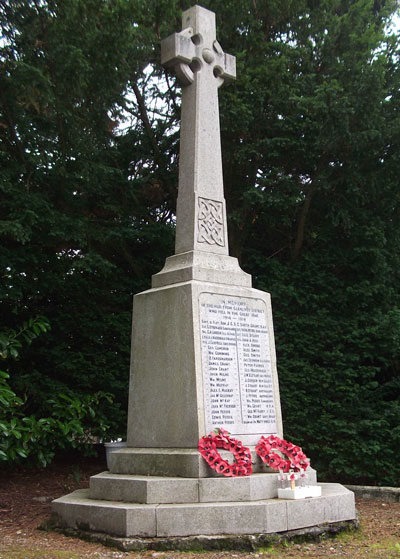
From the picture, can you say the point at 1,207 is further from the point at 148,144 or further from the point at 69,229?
the point at 148,144

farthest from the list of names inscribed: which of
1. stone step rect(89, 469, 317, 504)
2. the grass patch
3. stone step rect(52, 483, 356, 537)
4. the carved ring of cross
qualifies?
the carved ring of cross

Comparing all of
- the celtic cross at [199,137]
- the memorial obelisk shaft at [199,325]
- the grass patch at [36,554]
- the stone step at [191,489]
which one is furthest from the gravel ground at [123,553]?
the celtic cross at [199,137]

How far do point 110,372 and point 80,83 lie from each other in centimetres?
465

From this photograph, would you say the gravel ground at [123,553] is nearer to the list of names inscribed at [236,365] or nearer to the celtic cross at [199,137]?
the list of names inscribed at [236,365]

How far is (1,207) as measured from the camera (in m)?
9.31

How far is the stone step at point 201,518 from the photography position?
525 centimetres

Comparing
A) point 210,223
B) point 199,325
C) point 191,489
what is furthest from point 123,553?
point 210,223

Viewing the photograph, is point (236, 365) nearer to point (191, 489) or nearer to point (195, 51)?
point (191, 489)

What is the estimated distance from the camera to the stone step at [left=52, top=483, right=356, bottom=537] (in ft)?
17.2

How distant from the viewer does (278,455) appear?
6.30 metres

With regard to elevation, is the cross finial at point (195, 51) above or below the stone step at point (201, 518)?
above

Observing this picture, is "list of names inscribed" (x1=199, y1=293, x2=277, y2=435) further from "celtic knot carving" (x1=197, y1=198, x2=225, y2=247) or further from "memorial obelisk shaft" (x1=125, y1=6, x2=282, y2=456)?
"celtic knot carving" (x1=197, y1=198, x2=225, y2=247)

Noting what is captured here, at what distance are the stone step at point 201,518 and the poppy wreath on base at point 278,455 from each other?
20.2 inches

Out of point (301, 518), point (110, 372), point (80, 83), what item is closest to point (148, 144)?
point (80, 83)
